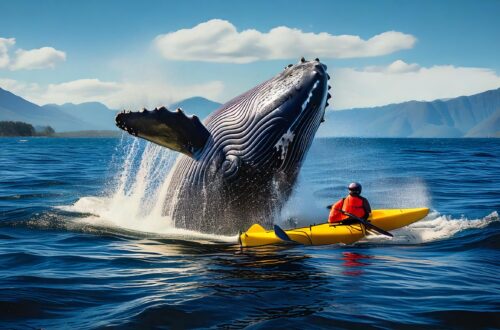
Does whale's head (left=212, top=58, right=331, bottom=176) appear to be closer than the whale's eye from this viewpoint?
Yes

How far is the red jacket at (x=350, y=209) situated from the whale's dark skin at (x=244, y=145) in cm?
163

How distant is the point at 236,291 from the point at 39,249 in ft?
12.6

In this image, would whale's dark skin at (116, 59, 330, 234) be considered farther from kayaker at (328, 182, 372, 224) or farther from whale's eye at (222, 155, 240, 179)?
kayaker at (328, 182, 372, 224)

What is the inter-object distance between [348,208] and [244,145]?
2.81 m

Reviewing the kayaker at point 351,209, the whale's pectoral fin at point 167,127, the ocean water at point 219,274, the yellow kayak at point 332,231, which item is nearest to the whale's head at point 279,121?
the whale's pectoral fin at point 167,127

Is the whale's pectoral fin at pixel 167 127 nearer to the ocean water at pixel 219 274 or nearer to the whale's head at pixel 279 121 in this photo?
the whale's head at pixel 279 121

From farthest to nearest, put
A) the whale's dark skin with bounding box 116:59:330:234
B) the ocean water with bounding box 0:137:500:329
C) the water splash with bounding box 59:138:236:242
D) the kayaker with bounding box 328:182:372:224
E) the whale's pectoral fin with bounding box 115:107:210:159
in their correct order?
1. the kayaker with bounding box 328:182:372:224
2. the water splash with bounding box 59:138:236:242
3. the whale's dark skin with bounding box 116:59:330:234
4. the whale's pectoral fin with bounding box 115:107:210:159
5. the ocean water with bounding box 0:137:500:329

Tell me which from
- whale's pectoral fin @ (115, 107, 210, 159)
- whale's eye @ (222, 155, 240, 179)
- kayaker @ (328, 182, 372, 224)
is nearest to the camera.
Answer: whale's pectoral fin @ (115, 107, 210, 159)

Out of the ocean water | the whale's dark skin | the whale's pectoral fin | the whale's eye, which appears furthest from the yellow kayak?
the whale's pectoral fin

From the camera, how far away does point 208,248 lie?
343 inches

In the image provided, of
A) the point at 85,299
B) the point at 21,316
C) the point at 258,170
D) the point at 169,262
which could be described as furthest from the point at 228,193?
the point at 21,316

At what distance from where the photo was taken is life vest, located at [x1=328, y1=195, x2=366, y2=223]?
10.5 metres

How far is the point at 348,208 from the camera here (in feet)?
34.5

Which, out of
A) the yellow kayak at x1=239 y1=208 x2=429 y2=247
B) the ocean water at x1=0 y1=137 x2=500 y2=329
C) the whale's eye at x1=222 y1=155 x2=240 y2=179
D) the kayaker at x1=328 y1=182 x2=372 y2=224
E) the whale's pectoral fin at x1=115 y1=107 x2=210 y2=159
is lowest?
the ocean water at x1=0 y1=137 x2=500 y2=329
